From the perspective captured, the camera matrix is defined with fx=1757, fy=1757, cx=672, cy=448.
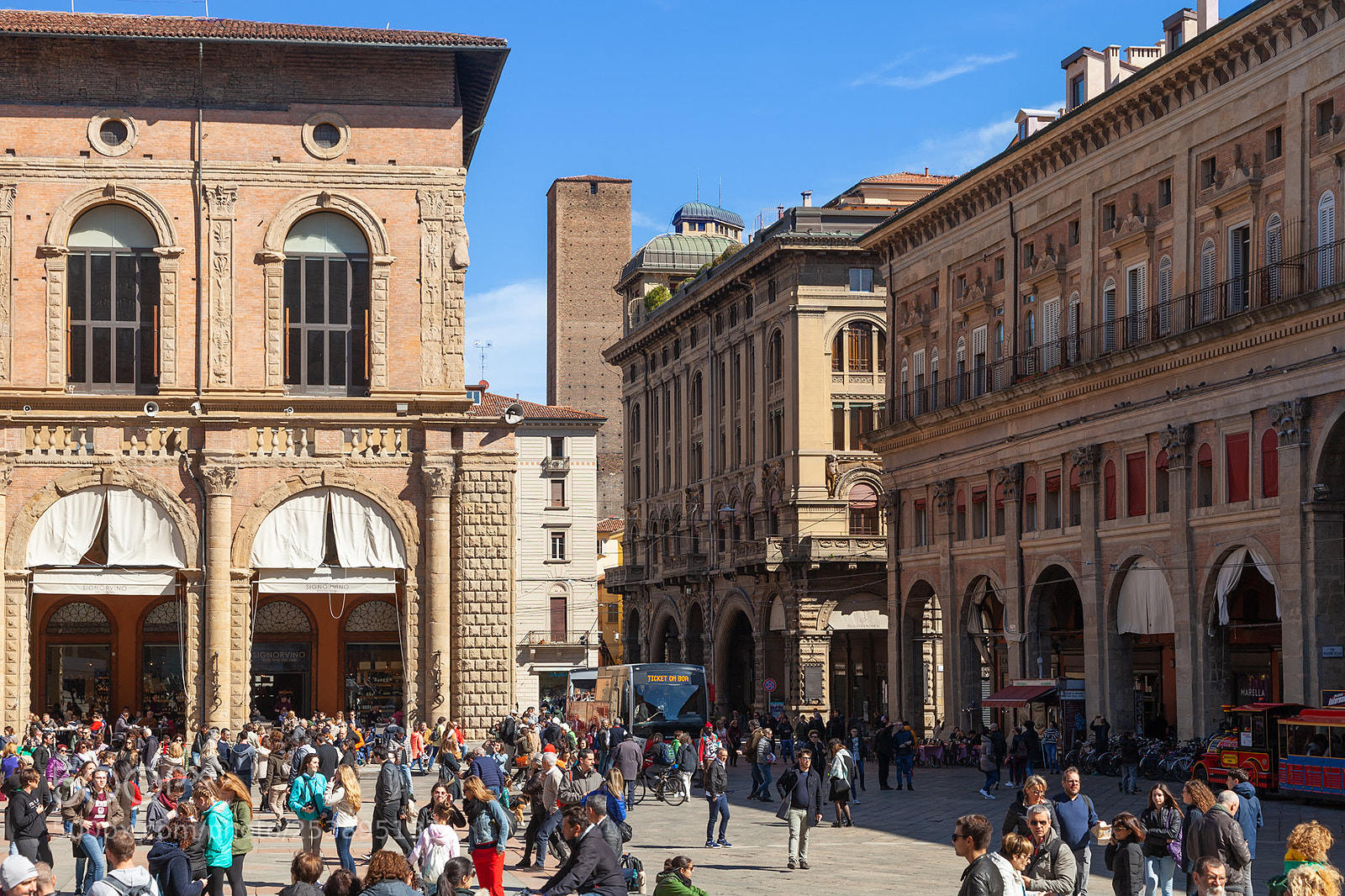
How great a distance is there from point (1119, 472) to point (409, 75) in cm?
1989

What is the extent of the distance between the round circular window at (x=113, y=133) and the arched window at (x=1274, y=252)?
25.3 m

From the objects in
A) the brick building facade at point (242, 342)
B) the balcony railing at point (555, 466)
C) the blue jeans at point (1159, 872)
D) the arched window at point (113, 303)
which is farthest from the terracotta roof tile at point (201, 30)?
the balcony railing at point (555, 466)

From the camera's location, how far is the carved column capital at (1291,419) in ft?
119

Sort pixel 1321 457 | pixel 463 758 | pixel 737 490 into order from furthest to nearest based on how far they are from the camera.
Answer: pixel 737 490, pixel 1321 457, pixel 463 758

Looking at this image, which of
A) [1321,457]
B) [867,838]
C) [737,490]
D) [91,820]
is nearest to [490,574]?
[867,838]

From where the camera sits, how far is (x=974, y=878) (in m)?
11.9

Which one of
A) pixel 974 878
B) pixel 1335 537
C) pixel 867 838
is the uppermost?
pixel 1335 537

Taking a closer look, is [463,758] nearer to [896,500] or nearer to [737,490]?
[896,500]

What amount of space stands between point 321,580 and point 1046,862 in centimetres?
2842

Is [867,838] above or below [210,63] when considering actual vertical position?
below

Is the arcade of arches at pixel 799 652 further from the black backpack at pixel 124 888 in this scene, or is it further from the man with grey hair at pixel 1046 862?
the black backpack at pixel 124 888

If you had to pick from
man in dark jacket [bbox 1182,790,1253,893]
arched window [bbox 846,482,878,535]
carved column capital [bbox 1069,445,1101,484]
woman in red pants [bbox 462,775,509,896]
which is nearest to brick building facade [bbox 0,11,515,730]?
carved column capital [bbox 1069,445,1101,484]

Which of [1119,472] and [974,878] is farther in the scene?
[1119,472]

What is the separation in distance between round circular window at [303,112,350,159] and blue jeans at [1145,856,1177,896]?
28550mm
